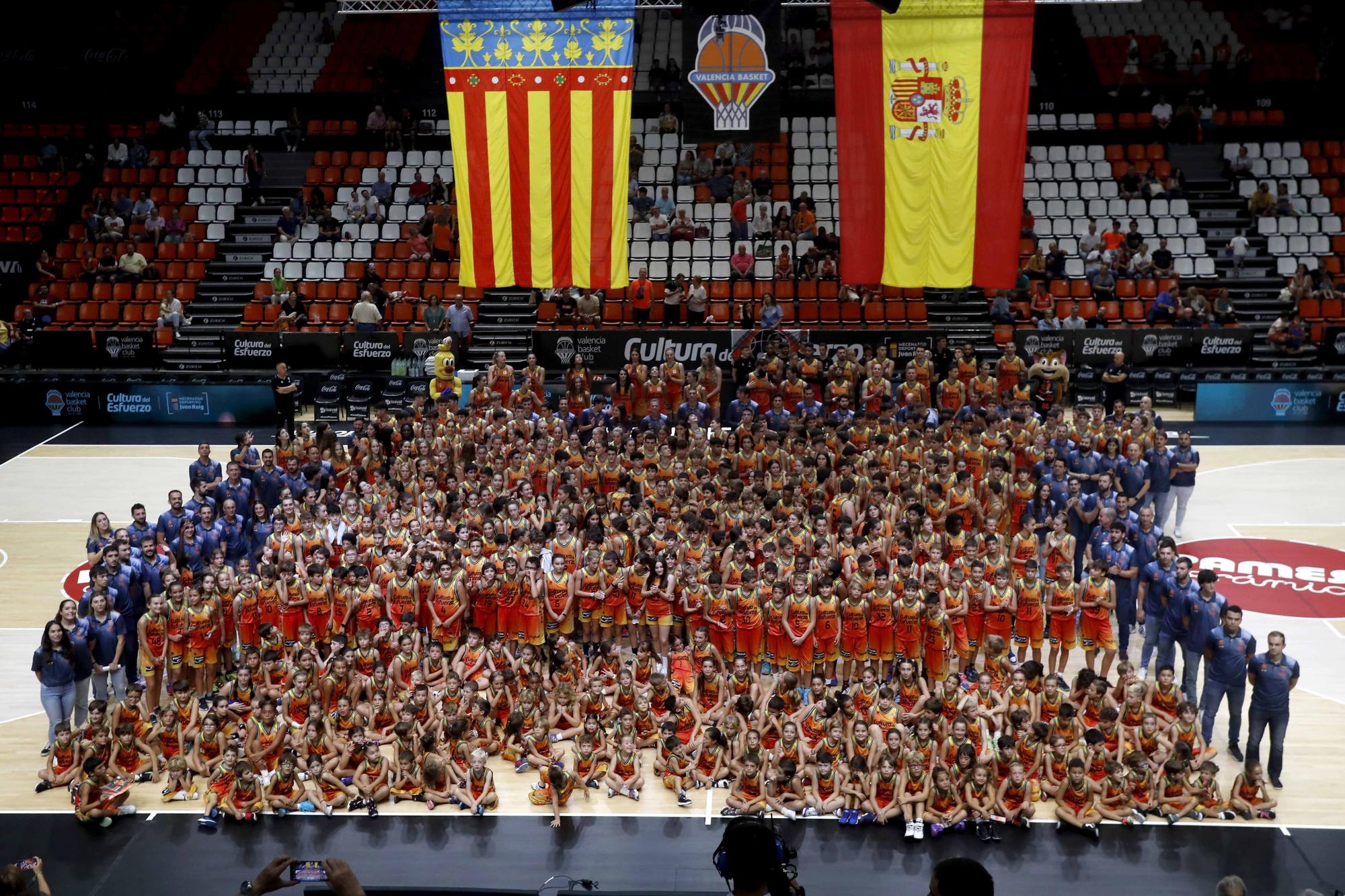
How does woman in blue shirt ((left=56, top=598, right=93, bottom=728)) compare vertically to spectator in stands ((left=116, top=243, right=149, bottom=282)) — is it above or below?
below

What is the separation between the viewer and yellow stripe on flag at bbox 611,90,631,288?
18797mm

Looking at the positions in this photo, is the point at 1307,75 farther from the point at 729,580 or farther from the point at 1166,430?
the point at 729,580

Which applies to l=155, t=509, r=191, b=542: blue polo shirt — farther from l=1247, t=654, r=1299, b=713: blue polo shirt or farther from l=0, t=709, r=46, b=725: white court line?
l=1247, t=654, r=1299, b=713: blue polo shirt

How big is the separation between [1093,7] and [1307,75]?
5602 mm

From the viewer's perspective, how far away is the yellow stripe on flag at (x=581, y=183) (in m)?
18.8

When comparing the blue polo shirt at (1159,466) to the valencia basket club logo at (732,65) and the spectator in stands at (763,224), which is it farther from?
the spectator in stands at (763,224)

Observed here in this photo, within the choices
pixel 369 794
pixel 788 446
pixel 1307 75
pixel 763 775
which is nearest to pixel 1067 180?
pixel 1307 75

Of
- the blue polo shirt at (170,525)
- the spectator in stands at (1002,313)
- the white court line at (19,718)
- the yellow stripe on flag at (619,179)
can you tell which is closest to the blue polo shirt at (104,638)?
the white court line at (19,718)

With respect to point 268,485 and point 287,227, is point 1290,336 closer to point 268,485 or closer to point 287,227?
point 268,485

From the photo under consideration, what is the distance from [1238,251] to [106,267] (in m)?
24.7

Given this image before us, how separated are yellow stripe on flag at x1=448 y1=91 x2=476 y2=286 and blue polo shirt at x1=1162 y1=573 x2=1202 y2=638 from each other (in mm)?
10672

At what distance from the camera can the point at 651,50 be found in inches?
1281

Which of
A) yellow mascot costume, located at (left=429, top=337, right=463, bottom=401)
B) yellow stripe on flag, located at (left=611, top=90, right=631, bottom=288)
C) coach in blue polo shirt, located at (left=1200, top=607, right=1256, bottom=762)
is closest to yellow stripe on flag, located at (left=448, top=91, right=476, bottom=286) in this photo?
yellow stripe on flag, located at (left=611, top=90, right=631, bottom=288)

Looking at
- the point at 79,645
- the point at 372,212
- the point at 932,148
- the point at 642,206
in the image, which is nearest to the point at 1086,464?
the point at 932,148
